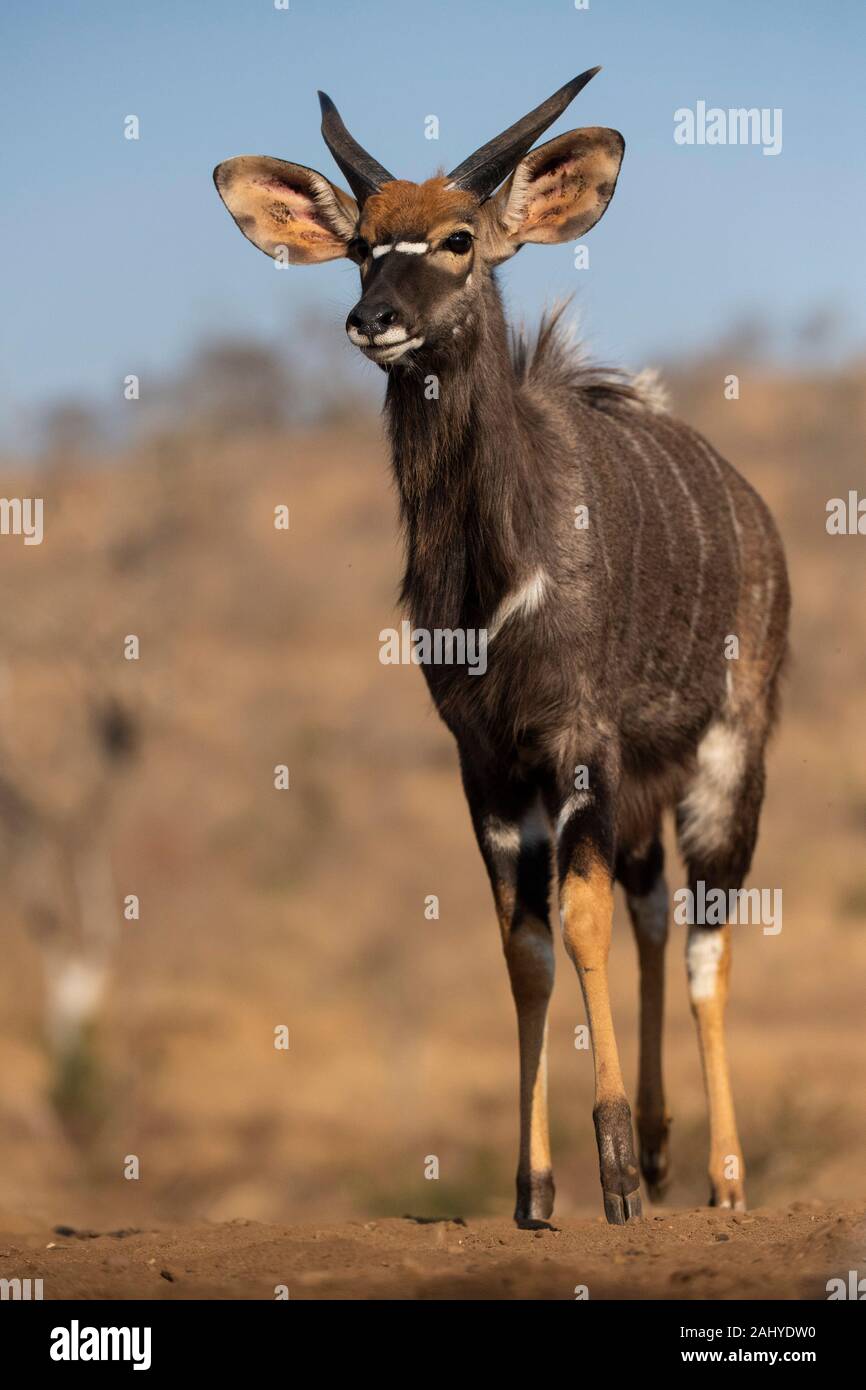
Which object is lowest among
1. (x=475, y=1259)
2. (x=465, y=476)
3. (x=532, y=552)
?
(x=475, y=1259)

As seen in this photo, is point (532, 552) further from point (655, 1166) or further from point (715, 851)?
point (655, 1166)

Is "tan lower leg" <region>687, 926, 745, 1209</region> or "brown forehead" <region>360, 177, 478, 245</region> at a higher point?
"brown forehead" <region>360, 177, 478, 245</region>

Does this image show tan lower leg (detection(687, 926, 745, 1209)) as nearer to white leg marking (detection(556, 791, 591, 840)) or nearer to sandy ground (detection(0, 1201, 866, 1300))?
sandy ground (detection(0, 1201, 866, 1300))

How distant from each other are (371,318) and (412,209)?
1.96 feet

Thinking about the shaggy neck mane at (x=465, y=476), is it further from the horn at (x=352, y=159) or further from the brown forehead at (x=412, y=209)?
the horn at (x=352, y=159)

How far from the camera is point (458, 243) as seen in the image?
598 centimetres

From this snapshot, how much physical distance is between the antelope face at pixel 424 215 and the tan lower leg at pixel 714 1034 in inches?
104

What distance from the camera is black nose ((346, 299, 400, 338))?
18.3 feet

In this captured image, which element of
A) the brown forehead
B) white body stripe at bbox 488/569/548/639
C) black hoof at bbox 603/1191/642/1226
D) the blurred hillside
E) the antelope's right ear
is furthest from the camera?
the blurred hillside

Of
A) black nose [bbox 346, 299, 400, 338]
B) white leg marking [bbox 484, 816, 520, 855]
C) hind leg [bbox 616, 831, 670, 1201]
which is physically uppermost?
black nose [bbox 346, 299, 400, 338]

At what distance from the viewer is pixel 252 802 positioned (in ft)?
87.7

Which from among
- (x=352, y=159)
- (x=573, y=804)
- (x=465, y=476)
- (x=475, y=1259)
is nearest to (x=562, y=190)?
(x=352, y=159)

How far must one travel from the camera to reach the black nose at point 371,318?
219 inches

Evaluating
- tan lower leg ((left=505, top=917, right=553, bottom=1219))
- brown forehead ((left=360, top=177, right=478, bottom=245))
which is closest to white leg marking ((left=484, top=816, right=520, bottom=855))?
tan lower leg ((left=505, top=917, right=553, bottom=1219))
